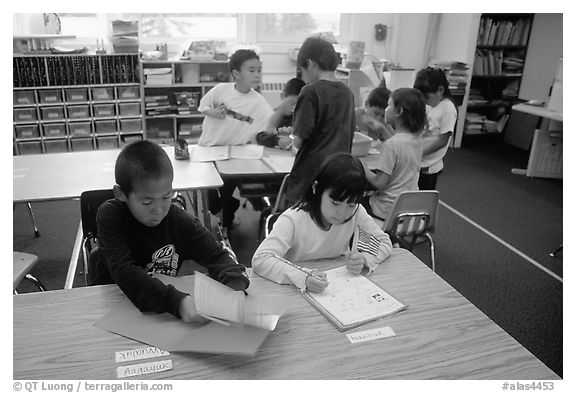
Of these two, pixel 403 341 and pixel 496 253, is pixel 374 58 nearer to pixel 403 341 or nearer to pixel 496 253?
pixel 496 253

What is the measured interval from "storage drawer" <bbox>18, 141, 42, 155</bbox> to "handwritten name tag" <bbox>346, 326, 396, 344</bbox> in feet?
14.6

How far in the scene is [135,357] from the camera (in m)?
0.98

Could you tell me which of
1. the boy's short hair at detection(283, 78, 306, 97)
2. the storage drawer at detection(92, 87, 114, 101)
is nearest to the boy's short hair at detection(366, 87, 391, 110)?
the boy's short hair at detection(283, 78, 306, 97)

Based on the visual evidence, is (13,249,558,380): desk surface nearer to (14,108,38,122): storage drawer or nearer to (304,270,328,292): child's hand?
(304,270,328,292): child's hand

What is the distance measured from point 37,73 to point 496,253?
13.9 ft

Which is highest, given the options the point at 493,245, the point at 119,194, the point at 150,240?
the point at 119,194

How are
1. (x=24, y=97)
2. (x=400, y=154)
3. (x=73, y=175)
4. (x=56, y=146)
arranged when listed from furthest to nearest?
Result: 1. (x=56, y=146)
2. (x=24, y=97)
3. (x=73, y=175)
4. (x=400, y=154)

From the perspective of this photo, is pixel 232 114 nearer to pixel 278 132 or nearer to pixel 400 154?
pixel 278 132

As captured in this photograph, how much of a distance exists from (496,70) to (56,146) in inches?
202

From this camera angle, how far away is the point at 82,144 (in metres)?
4.75

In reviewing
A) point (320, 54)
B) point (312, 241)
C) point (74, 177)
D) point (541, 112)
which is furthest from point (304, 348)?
point (541, 112)

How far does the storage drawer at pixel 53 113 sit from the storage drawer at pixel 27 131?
0.13 m

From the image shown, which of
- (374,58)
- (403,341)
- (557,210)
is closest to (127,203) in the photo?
(403,341)

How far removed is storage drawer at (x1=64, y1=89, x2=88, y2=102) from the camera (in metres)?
4.56
